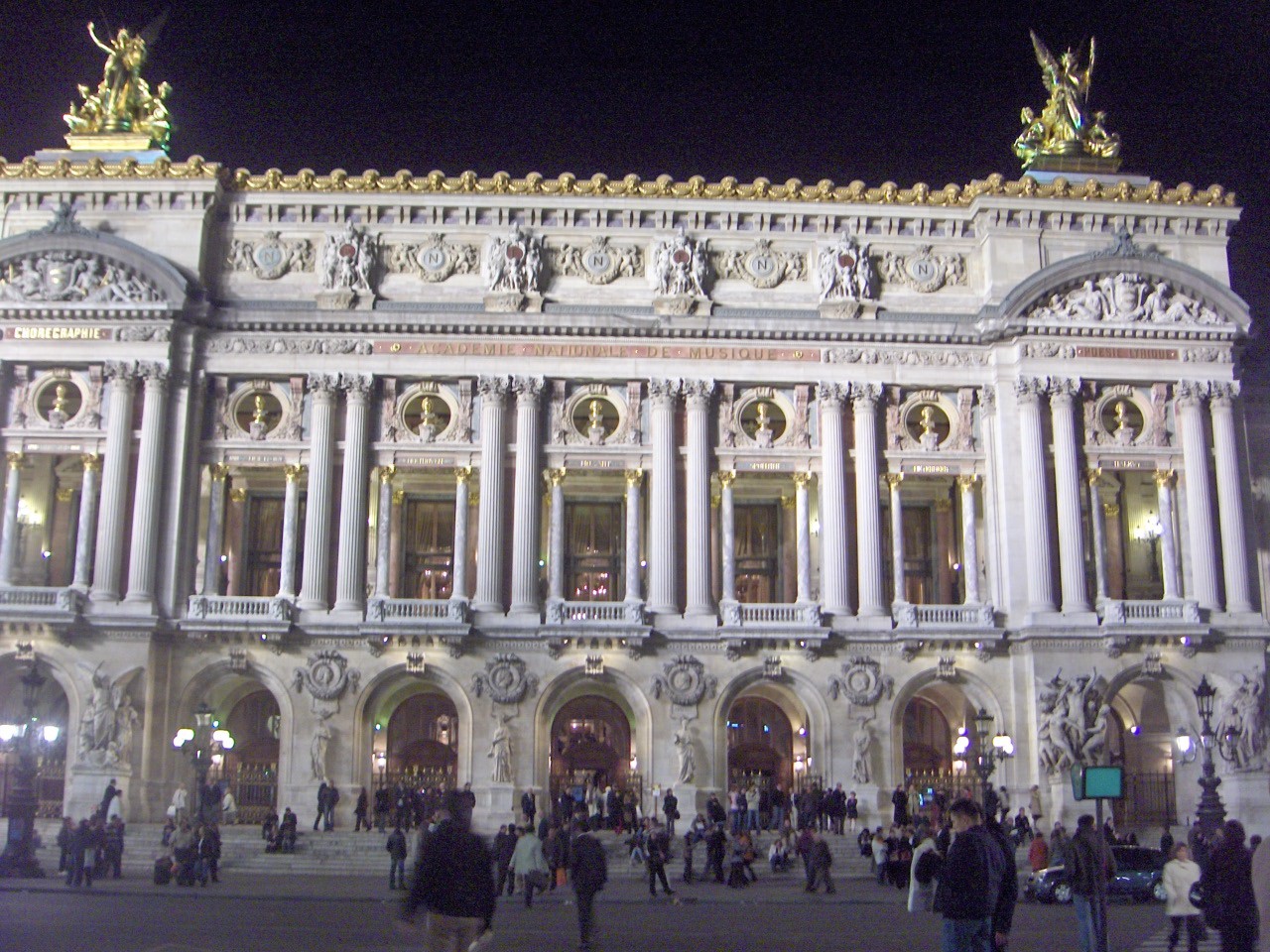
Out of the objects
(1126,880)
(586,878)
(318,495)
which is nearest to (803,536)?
(318,495)

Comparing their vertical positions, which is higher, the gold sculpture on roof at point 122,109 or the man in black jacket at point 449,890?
the gold sculpture on roof at point 122,109

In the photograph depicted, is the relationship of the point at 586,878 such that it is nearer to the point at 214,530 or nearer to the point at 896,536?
the point at 896,536

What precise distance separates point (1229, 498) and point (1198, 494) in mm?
1042

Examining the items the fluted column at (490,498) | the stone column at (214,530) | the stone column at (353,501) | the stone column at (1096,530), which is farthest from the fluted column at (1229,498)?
the stone column at (214,530)

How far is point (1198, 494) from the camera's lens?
165ft

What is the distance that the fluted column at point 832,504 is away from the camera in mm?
49938

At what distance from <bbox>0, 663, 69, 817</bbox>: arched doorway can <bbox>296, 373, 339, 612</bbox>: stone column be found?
27.4 ft

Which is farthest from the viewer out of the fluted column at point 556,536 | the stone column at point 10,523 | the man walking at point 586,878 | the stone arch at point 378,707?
the fluted column at point 556,536

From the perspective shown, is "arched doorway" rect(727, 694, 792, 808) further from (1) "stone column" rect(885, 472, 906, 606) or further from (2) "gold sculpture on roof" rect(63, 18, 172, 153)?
(2) "gold sculpture on roof" rect(63, 18, 172, 153)

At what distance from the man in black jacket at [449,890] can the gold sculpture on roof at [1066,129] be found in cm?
4562

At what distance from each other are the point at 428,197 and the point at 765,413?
13323 mm

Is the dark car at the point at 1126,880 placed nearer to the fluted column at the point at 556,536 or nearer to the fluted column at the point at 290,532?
the fluted column at the point at 556,536

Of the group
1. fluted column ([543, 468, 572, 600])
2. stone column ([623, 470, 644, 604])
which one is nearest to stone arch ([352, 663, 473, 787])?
fluted column ([543, 468, 572, 600])

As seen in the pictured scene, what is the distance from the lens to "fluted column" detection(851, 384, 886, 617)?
4984 centimetres
